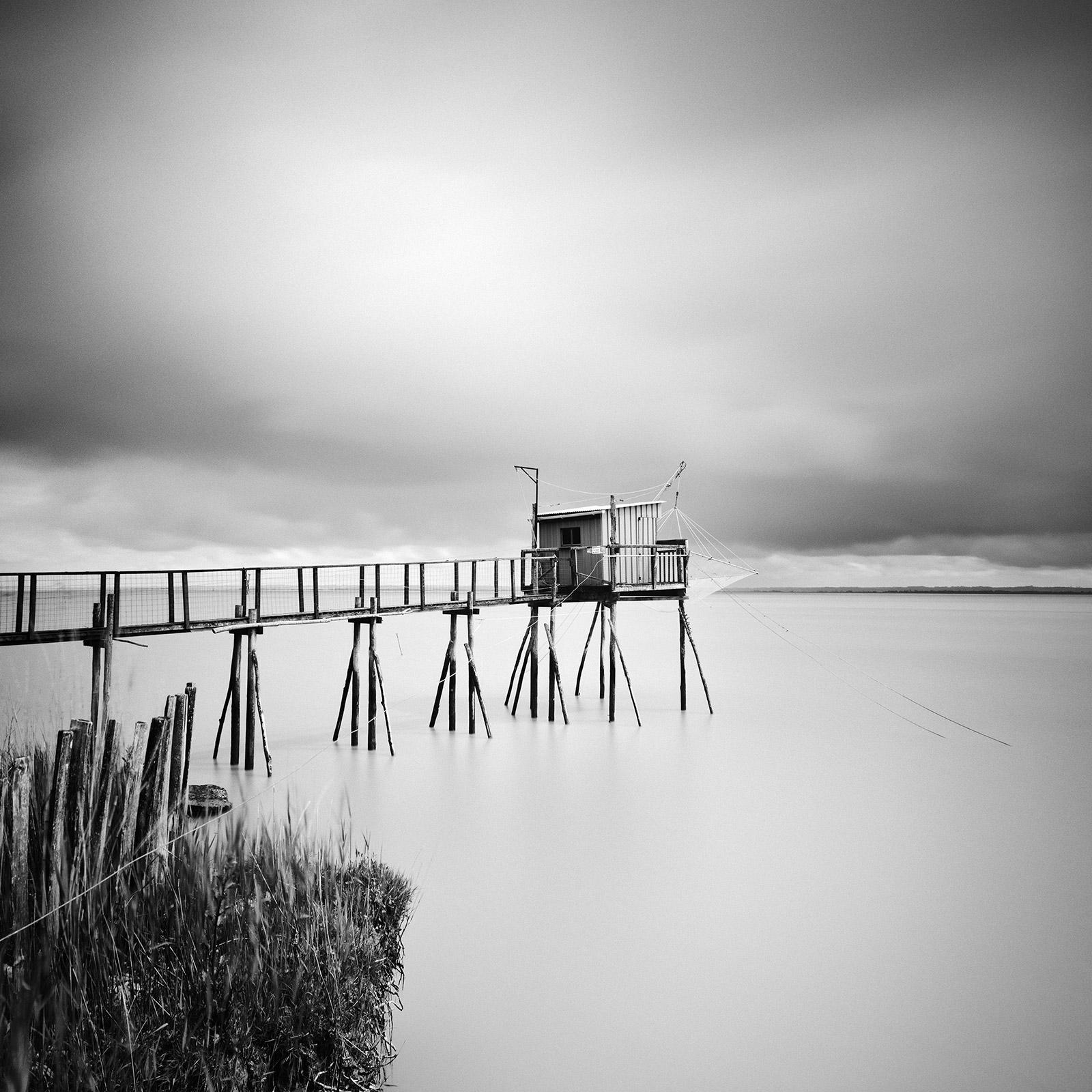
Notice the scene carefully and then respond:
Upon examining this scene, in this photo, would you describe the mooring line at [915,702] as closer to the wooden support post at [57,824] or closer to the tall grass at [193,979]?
the tall grass at [193,979]

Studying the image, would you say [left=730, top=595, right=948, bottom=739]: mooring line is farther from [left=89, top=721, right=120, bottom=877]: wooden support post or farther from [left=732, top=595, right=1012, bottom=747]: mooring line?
[left=89, top=721, right=120, bottom=877]: wooden support post

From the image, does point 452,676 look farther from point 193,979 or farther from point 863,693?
point 863,693

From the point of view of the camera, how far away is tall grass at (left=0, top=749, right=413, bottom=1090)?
4.45 meters

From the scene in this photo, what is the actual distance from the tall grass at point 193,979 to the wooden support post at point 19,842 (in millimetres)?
94

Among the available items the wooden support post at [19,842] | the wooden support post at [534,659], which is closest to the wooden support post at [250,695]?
the wooden support post at [534,659]

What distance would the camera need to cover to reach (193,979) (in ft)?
16.5

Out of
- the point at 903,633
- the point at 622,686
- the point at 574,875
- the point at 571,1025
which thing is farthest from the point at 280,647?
the point at 903,633

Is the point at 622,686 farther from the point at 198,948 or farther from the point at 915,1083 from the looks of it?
the point at 198,948

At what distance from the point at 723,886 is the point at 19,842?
9.07 metres

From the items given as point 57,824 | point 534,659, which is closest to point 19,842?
point 57,824

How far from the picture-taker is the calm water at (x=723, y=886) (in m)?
6.68

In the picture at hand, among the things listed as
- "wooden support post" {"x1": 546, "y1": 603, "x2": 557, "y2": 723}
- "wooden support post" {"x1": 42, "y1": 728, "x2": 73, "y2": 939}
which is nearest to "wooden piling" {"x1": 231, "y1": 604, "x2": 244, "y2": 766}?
"wooden support post" {"x1": 546, "y1": 603, "x2": 557, "y2": 723}

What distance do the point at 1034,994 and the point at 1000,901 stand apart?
2.70 meters

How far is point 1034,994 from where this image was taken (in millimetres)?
7625
